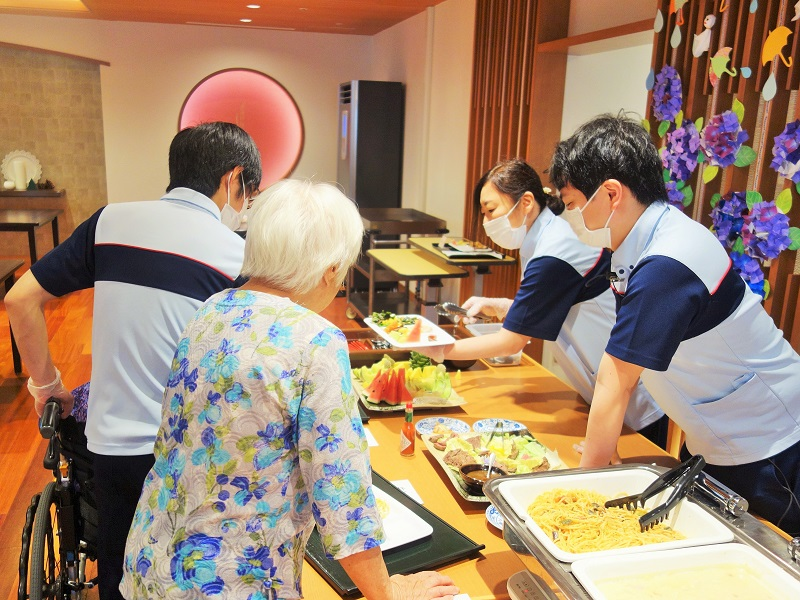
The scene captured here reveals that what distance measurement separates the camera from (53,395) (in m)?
1.79

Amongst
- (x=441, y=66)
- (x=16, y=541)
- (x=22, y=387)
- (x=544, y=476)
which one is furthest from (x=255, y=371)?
(x=441, y=66)

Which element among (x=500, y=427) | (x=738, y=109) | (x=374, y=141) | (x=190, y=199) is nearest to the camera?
(x=190, y=199)

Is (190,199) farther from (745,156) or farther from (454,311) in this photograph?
(745,156)

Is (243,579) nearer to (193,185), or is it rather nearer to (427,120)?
(193,185)

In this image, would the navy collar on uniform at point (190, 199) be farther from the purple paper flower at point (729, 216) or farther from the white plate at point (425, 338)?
the purple paper flower at point (729, 216)

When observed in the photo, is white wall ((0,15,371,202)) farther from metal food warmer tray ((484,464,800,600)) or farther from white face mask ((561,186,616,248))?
metal food warmer tray ((484,464,800,600))

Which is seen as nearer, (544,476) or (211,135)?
(544,476)

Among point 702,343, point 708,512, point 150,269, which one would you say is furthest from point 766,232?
point 150,269

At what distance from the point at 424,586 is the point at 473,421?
0.90 metres

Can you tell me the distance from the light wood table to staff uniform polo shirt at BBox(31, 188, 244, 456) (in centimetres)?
53

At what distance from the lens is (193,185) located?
1.71m

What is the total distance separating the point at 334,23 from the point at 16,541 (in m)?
5.52

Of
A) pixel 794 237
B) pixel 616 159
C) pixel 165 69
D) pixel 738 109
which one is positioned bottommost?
pixel 794 237

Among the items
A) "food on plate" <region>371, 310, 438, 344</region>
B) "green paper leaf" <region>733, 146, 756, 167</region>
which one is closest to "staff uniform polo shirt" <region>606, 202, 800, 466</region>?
"food on plate" <region>371, 310, 438, 344</region>
